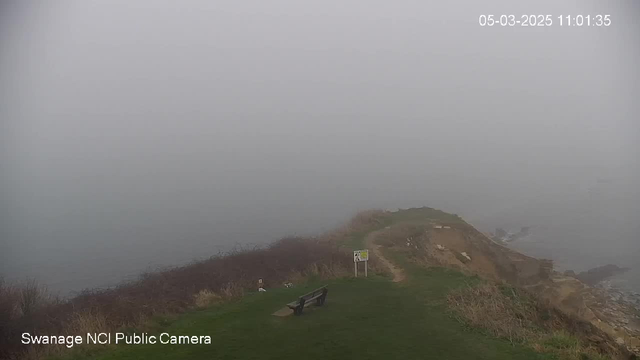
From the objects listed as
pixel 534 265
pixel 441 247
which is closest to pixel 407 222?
pixel 441 247

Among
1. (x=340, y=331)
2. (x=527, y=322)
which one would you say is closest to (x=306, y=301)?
(x=340, y=331)

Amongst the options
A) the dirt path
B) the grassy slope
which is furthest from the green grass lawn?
the dirt path

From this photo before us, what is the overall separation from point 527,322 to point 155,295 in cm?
1514

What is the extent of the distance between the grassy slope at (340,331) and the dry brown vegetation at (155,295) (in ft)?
5.01

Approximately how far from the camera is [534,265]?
37.7m

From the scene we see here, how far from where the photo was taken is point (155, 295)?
62.8 ft

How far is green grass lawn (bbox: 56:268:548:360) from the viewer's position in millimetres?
12359

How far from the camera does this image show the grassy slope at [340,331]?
12.4 m

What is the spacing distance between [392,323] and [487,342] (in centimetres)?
303

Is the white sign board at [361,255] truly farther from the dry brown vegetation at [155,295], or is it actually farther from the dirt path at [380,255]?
the dirt path at [380,255]

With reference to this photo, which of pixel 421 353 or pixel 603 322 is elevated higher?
pixel 421 353

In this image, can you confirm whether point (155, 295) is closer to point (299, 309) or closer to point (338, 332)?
point (299, 309)

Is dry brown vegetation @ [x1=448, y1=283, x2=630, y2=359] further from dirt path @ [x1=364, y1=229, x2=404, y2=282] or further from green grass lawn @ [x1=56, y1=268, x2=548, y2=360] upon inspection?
dirt path @ [x1=364, y1=229, x2=404, y2=282]

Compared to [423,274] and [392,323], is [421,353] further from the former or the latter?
[423,274]
